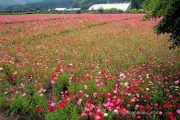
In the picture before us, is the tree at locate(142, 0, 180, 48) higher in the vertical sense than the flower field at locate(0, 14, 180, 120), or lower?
higher

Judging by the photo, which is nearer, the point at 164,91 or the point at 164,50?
the point at 164,91

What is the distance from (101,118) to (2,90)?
11.6 ft

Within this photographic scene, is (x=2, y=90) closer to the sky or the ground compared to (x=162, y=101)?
closer to the ground

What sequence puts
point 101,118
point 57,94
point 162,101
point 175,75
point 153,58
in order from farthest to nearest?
point 153,58 → point 175,75 → point 57,94 → point 162,101 → point 101,118

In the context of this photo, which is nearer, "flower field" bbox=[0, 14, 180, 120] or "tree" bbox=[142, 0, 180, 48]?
"flower field" bbox=[0, 14, 180, 120]

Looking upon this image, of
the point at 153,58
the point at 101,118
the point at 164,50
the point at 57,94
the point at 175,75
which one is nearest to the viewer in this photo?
the point at 101,118

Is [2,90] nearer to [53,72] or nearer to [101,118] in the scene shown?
[53,72]

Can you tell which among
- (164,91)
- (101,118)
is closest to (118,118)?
(101,118)

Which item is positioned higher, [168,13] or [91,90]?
[168,13]

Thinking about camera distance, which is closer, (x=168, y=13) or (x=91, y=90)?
(x=91, y=90)

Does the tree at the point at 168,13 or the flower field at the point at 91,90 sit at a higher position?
the tree at the point at 168,13

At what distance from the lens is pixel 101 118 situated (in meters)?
4.11

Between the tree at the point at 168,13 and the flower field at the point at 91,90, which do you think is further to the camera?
the tree at the point at 168,13

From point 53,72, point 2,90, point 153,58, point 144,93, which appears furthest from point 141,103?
point 153,58
